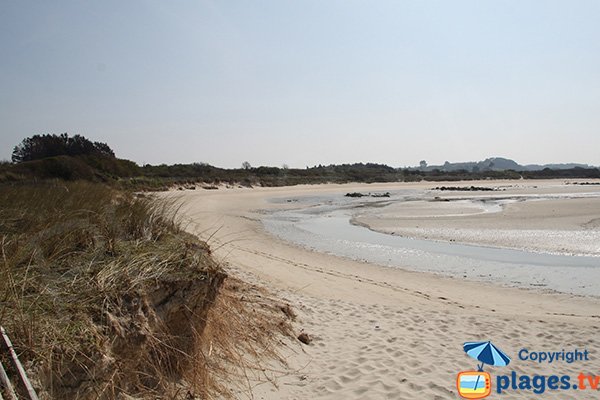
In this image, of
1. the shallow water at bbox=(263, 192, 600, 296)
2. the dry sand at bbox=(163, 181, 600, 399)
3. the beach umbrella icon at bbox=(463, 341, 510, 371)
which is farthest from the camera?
the shallow water at bbox=(263, 192, 600, 296)

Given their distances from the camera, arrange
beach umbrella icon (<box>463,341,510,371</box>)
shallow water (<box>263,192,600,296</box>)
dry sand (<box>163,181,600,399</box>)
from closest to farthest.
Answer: dry sand (<box>163,181,600,399</box>)
beach umbrella icon (<box>463,341,510,371</box>)
shallow water (<box>263,192,600,296</box>)

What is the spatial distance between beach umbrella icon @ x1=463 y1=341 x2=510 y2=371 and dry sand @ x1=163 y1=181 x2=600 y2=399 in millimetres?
114

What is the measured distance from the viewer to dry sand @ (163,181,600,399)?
4.12 metres

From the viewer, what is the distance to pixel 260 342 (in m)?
4.62

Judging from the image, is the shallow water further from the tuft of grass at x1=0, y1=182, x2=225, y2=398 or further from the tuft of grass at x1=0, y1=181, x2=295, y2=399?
the tuft of grass at x1=0, y1=182, x2=225, y2=398

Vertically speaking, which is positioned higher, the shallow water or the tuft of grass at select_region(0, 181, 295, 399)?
the tuft of grass at select_region(0, 181, 295, 399)

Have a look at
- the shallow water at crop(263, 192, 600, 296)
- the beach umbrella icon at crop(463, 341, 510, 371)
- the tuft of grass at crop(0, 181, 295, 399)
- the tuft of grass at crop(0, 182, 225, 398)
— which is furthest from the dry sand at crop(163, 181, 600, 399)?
the tuft of grass at crop(0, 182, 225, 398)

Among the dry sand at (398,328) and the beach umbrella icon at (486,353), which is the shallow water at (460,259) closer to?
the dry sand at (398,328)

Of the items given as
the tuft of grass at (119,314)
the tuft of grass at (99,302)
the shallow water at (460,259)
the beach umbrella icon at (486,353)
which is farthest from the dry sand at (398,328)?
the tuft of grass at (99,302)

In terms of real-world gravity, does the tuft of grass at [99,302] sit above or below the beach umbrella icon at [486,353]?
above

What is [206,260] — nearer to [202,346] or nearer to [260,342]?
[202,346]

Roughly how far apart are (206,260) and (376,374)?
2209 mm

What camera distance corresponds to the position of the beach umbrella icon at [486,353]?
4.81 metres

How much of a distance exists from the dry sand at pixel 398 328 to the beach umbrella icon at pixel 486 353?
0.11 meters
